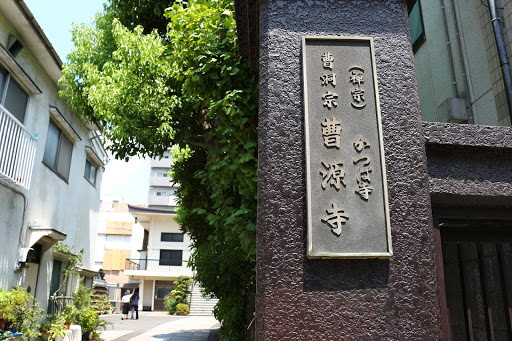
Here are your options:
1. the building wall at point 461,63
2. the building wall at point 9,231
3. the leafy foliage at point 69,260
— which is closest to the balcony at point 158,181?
the leafy foliage at point 69,260

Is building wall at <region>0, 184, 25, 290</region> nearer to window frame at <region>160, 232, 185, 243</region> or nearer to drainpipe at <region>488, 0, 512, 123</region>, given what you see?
drainpipe at <region>488, 0, 512, 123</region>

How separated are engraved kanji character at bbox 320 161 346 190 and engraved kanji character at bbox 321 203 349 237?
144mm

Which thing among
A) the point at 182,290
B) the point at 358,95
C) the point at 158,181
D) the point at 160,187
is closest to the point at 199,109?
the point at 358,95

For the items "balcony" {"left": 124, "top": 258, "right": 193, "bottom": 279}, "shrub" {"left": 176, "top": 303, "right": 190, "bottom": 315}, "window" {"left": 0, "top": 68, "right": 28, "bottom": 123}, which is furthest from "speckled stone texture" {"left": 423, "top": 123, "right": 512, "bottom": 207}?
"balcony" {"left": 124, "top": 258, "right": 193, "bottom": 279}

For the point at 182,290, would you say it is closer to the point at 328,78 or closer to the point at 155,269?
the point at 155,269

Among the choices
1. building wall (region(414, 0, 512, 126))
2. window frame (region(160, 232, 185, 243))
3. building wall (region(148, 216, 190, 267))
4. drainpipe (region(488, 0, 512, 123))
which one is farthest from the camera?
window frame (region(160, 232, 185, 243))

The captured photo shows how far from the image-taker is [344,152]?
280 cm

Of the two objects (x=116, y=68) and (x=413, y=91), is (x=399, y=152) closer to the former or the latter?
(x=413, y=91)

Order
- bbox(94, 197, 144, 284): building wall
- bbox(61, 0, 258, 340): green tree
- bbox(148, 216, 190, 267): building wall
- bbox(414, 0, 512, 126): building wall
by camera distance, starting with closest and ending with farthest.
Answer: bbox(61, 0, 258, 340): green tree, bbox(414, 0, 512, 126): building wall, bbox(148, 216, 190, 267): building wall, bbox(94, 197, 144, 284): building wall

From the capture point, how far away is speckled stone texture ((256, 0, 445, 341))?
251 centimetres

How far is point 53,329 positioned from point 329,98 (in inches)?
368

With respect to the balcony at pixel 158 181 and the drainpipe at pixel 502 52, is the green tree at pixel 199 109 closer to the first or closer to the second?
the drainpipe at pixel 502 52

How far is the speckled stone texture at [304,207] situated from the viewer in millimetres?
2512

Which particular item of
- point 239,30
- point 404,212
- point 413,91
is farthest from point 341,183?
point 239,30
